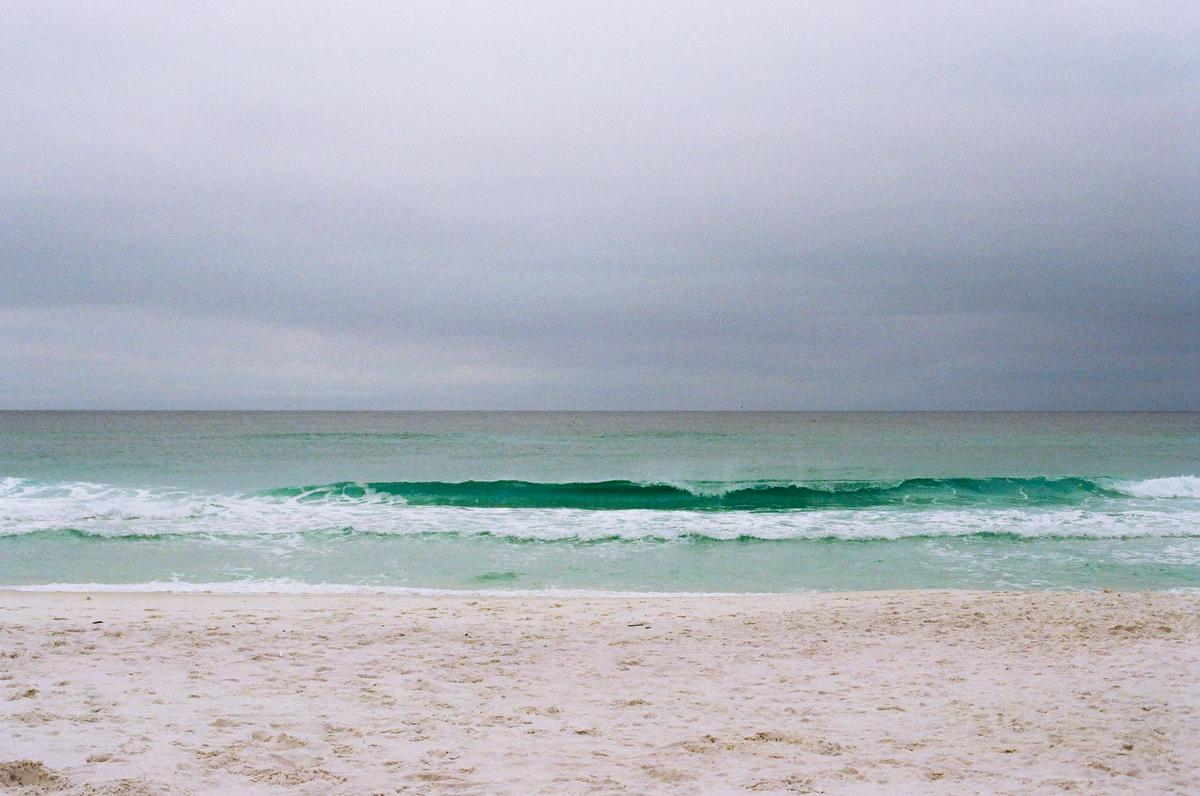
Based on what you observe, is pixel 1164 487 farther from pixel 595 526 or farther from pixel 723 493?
pixel 595 526

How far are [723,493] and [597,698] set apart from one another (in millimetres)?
23500

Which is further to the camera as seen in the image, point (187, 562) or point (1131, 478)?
point (1131, 478)

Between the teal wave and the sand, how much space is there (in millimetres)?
17245

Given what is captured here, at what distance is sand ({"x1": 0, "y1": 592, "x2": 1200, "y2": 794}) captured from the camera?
16.1 feet

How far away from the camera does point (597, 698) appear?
6.68 m

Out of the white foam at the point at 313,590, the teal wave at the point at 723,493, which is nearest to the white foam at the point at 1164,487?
the teal wave at the point at 723,493

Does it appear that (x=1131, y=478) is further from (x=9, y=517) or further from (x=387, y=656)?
(x=9, y=517)

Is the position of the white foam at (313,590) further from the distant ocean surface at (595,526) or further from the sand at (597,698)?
the sand at (597,698)

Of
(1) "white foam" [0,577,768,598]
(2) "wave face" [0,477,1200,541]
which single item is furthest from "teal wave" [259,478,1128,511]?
(1) "white foam" [0,577,768,598]

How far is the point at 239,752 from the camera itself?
16.8 feet

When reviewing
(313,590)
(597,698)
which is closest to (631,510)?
(313,590)

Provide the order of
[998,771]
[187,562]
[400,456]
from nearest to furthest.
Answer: [998,771], [187,562], [400,456]

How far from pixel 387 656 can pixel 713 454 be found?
42.4m

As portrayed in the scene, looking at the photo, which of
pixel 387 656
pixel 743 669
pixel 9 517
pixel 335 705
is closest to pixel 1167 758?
pixel 743 669
